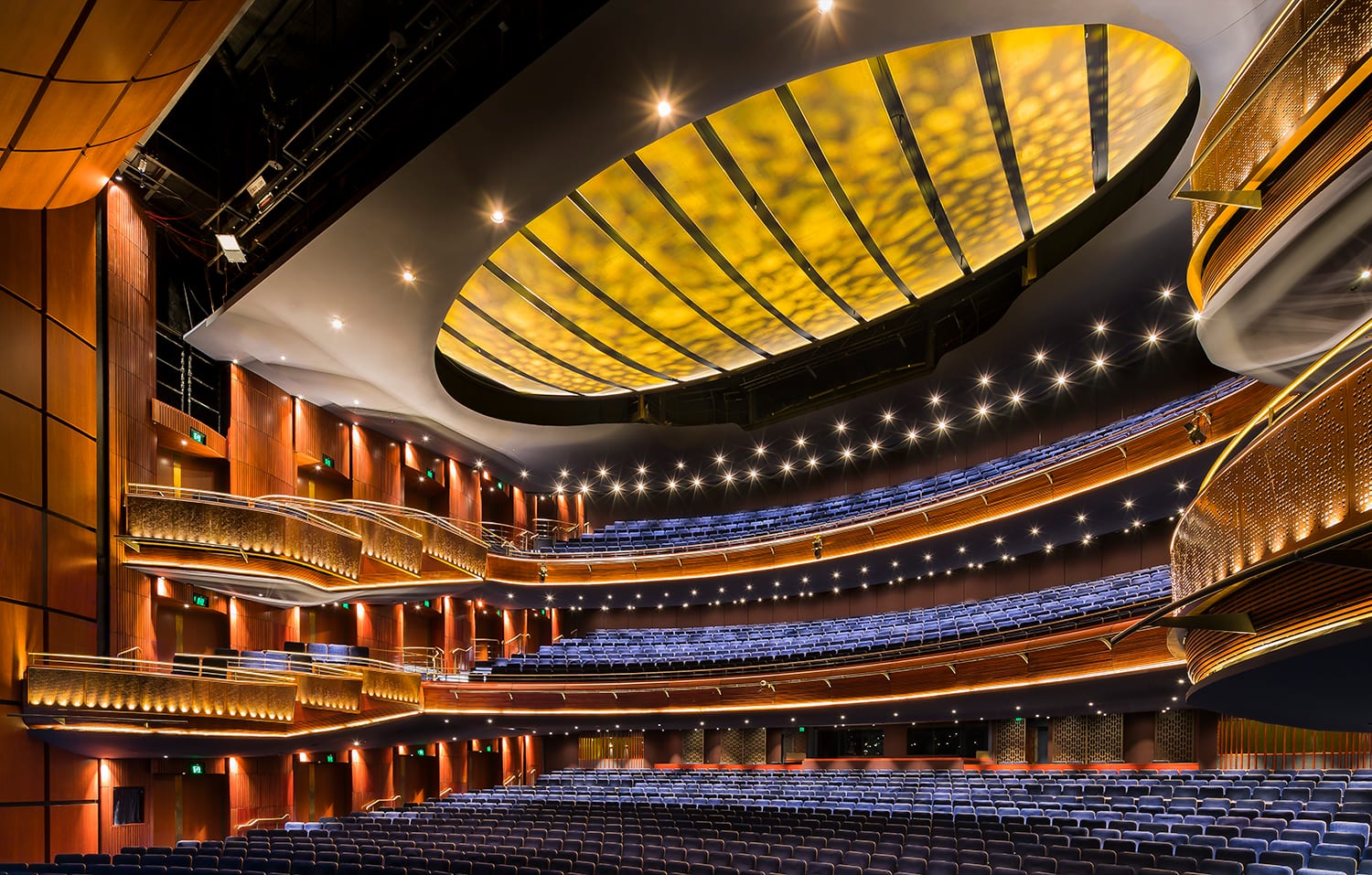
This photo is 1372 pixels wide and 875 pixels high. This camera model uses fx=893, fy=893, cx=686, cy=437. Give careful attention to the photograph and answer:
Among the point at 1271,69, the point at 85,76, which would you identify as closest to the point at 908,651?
the point at 1271,69

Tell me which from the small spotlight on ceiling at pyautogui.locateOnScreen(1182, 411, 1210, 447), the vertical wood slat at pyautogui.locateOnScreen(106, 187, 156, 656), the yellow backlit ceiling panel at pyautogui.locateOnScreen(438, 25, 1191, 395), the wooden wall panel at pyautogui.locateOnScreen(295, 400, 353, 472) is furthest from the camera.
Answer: the wooden wall panel at pyautogui.locateOnScreen(295, 400, 353, 472)

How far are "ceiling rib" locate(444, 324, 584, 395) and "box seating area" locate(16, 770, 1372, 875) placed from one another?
761cm

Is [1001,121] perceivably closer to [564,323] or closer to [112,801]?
[564,323]

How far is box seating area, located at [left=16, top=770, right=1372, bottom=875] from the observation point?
6.16 meters

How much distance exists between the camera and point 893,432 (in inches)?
787

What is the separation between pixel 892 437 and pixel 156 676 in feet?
49.0

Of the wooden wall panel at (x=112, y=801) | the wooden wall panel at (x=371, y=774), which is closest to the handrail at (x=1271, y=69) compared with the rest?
the wooden wall panel at (x=112, y=801)

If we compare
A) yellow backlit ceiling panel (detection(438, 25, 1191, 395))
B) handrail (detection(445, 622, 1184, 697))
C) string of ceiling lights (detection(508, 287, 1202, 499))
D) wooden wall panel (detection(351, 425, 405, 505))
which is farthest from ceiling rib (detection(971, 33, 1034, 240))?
wooden wall panel (detection(351, 425, 405, 505))

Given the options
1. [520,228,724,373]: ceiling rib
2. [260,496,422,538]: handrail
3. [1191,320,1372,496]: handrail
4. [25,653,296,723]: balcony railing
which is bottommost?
[25,653,296,723]: balcony railing

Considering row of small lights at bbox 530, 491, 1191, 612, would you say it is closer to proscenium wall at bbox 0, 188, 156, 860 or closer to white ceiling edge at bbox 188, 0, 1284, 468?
white ceiling edge at bbox 188, 0, 1284, 468

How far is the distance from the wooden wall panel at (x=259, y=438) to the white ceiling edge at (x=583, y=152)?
0.44 meters

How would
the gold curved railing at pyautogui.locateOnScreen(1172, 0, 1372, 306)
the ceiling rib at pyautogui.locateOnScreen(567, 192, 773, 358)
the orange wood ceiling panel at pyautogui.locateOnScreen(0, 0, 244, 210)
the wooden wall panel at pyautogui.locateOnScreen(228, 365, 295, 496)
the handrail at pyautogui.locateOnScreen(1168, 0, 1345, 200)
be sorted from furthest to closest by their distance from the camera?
1. the wooden wall panel at pyautogui.locateOnScreen(228, 365, 295, 496)
2. the ceiling rib at pyautogui.locateOnScreen(567, 192, 773, 358)
3. the orange wood ceiling panel at pyautogui.locateOnScreen(0, 0, 244, 210)
4. the gold curved railing at pyautogui.locateOnScreen(1172, 0, 1372, 306)
5. the handrail at pyautogui.locateOnScreen(1168, 0, 1345, 200)

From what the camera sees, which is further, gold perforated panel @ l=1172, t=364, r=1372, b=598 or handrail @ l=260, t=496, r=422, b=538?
handrail @ l=260, t=496, r=422, b=538

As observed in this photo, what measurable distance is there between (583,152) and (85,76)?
13.9 ft
